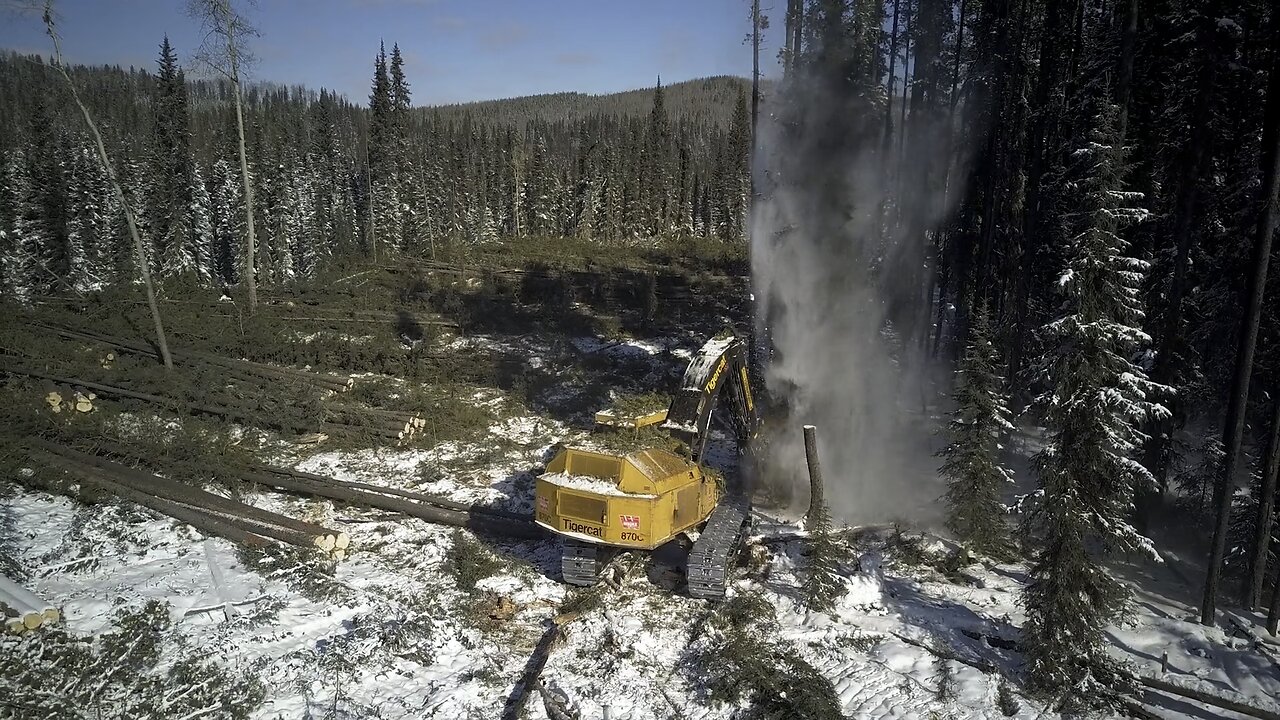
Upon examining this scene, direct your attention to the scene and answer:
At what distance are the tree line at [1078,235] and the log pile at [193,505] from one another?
11387 millimetres

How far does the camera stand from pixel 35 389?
1722 cm

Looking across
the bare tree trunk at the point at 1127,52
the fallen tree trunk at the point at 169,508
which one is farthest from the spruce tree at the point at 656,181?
the fallen tree trunk at the point at 169,508

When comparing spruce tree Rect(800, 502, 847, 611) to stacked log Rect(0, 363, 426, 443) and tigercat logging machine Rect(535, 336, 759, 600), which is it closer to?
tigercat logging machine Rect(535, 336, 759, 600)

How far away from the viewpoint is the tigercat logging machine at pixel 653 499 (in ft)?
34.8

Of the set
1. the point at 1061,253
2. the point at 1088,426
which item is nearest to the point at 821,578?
the point at 1088,426

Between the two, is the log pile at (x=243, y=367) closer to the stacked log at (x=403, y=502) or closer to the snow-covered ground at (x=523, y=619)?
the stacked log at (x=403, y=502)

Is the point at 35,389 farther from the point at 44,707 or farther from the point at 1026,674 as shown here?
the point at 1026,674

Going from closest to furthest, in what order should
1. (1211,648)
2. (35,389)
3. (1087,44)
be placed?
1. (1211,648)
2. (35,389)
3. (1087,44)

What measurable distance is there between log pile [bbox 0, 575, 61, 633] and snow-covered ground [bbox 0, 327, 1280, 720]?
362 mm

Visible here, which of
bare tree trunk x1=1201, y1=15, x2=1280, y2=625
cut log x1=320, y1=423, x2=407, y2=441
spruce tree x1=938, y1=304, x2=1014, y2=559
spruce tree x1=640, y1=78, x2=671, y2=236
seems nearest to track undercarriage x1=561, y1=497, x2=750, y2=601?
spruce tree x1=938, y1=304, x2=1014, y2=559

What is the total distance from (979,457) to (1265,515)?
4062 millimetres

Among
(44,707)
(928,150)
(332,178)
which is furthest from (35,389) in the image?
(332,178)

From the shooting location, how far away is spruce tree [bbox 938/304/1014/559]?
1288cm

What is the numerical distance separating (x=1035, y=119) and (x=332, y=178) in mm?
58059
